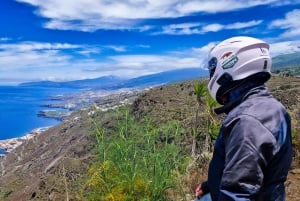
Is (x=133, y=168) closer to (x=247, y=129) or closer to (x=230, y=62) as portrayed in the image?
(x=230, y=62)

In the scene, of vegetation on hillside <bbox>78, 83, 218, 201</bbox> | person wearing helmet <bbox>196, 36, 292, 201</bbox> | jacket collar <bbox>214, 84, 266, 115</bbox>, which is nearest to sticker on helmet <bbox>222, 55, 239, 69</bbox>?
person wearing helmet <bbox>196, 36, 292, 201</bbox>

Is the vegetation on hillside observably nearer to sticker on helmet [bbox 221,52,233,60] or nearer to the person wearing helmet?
the person wearing helmet

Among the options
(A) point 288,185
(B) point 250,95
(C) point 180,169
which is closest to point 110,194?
(C) point 180,169

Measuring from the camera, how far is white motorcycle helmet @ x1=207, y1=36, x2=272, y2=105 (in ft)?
7.07

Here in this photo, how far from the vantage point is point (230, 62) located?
7.11ft

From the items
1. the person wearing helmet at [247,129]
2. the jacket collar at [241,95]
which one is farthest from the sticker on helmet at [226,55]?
the jacket collar at [241,95]

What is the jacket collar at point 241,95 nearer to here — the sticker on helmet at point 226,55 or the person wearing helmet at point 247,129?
the person wearing helmet at point 247,129

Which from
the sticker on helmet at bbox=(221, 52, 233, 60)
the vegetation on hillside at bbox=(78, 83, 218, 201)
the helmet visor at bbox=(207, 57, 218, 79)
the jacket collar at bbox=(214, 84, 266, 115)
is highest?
the sticker on helmet at bbox=(221, 52, 233, 60)

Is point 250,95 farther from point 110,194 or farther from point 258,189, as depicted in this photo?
point 110,194

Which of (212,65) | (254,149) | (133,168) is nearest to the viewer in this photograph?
(254,149)

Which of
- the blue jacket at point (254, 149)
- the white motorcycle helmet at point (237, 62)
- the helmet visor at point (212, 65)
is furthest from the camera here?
the helmet visor at point (212, 65)

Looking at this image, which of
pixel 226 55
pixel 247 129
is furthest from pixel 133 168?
pixel 247 129

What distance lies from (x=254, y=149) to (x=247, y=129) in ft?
0.32

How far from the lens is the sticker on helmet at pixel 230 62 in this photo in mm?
2154
